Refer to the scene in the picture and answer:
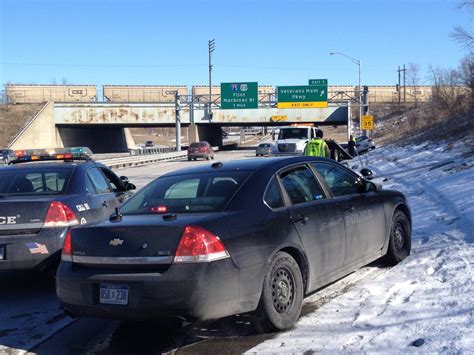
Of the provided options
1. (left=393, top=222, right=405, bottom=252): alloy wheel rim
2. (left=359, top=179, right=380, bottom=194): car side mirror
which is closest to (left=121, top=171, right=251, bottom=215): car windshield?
(left=359, top=179, right=380, bottom=194): car side mirror

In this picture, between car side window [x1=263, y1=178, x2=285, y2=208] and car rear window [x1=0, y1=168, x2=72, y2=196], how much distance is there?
3.16m

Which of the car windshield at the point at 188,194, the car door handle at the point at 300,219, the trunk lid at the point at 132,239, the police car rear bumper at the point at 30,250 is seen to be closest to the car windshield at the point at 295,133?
the police car rear bumper at the point at 30,250

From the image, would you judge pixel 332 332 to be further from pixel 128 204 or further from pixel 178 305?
pixel 128 204

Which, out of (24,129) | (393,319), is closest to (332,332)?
(393,319)

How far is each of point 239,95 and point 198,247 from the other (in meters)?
53.1

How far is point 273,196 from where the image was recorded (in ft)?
17.5

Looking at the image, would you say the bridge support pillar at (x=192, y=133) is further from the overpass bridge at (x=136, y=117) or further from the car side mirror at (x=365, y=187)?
the car side mirror at (x=365, y=187)

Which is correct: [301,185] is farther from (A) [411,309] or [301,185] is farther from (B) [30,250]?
(B) [30,250]

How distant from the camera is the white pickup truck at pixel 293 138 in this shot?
96.5 feet

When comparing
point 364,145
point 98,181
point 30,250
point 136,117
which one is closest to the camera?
point 30,250

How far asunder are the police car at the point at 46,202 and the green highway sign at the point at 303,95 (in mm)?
48515

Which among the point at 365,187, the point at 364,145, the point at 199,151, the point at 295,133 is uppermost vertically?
the point at 295,133

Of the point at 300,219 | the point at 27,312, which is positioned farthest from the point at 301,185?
the point at 27,312

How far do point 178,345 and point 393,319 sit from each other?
1865 millimetres
